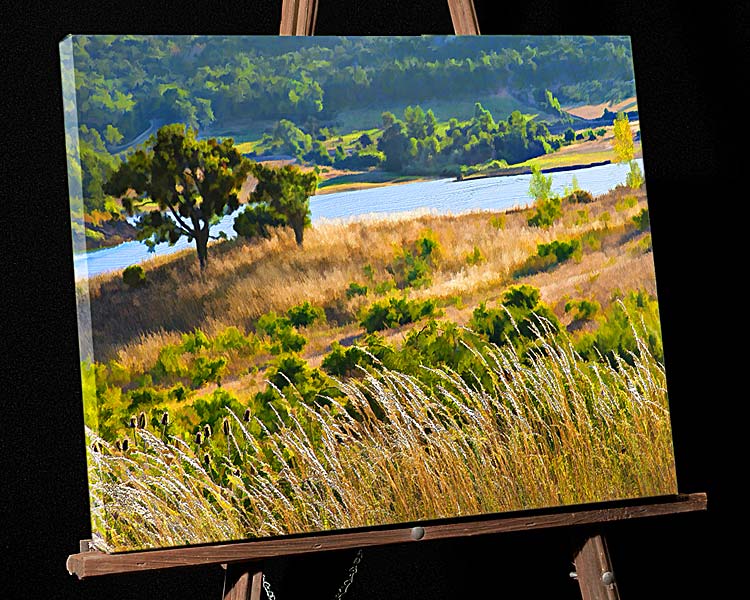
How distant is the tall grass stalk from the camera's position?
202cm

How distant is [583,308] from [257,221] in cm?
73

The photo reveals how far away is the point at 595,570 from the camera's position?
2.31 meters

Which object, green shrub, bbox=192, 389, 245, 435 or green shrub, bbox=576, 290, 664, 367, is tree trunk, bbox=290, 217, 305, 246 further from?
green shrub, bbox=576, 290, 664, 367

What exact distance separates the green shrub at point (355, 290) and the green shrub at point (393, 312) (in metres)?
0.03

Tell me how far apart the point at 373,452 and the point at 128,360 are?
1.72ft

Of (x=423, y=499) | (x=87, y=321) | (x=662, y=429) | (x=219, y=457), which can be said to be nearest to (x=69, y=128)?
(x=87, y=321)

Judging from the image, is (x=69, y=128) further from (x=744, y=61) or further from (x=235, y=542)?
(x=744, y=61)

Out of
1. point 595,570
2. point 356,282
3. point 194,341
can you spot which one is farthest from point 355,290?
point 595,570

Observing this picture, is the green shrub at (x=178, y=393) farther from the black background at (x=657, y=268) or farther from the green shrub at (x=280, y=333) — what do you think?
the black background at (x=657, y=268)

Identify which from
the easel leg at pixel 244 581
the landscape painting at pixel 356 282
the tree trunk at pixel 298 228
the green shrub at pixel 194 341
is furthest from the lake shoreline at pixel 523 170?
the easel leg at pixel 244 581

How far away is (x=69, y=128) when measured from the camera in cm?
202

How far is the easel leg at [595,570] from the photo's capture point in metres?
2.30

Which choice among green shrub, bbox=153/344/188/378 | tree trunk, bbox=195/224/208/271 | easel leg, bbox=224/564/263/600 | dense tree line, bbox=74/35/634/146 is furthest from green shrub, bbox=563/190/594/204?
easel leg, bbox=224/564/263/600

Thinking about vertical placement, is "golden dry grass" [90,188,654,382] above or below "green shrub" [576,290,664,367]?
above
